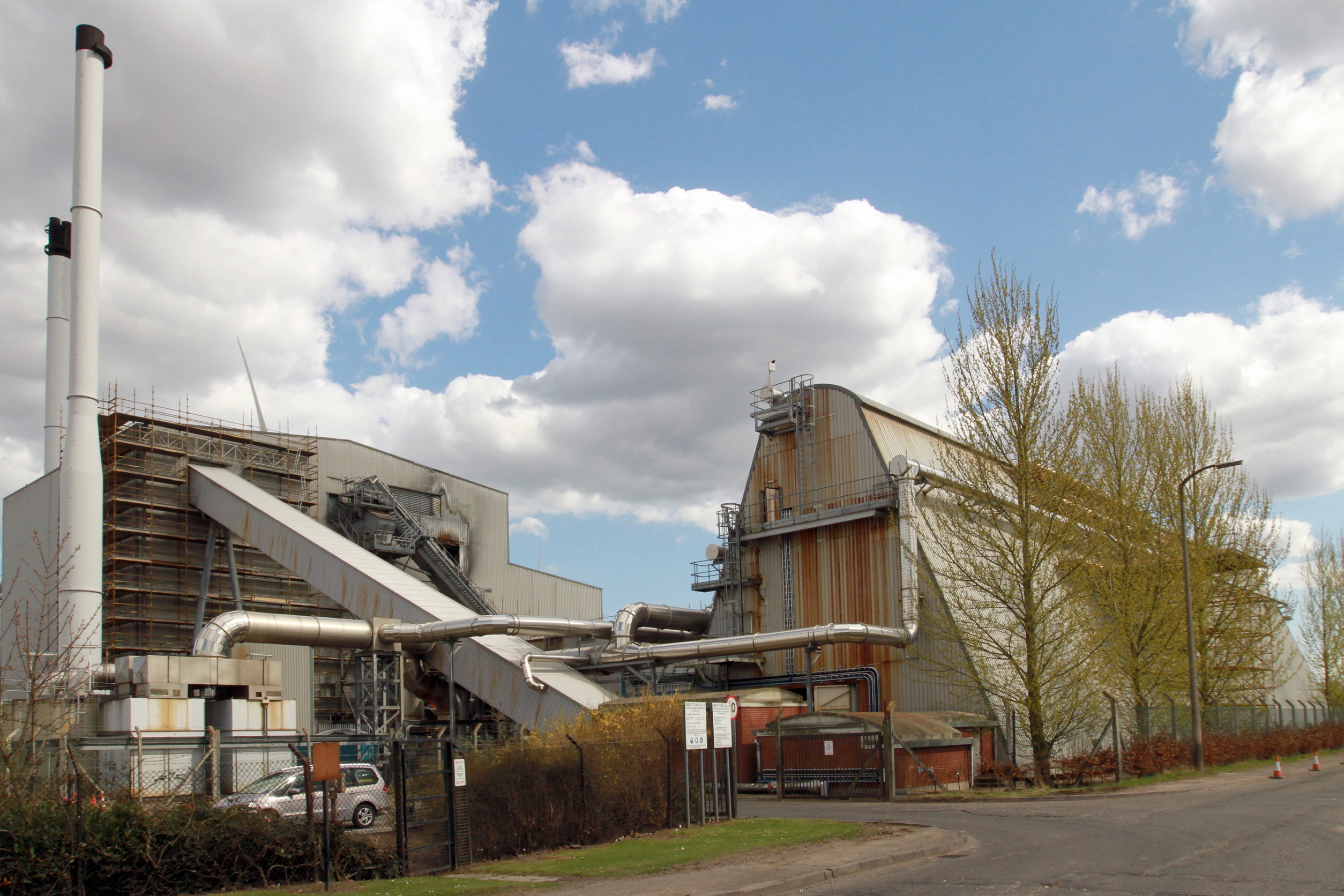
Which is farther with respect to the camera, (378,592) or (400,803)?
(378,592)

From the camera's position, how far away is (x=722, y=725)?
19.7 meters

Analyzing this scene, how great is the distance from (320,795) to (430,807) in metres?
5.66

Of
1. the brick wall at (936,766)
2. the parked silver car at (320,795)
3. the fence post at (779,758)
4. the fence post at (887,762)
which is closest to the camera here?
the parked silver car at (320,795)

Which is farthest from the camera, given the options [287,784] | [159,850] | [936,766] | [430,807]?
[936,766]

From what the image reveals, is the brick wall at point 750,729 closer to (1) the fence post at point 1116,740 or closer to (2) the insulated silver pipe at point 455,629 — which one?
(2) the insulated silver pipe at point 455,629

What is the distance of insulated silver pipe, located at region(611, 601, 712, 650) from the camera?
1563 inches

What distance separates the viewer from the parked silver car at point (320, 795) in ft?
50.3

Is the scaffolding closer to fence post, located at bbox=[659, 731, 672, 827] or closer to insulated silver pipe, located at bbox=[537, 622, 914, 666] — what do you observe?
insulated silver pipe, located at bbox=[537, 622, 914, 666]

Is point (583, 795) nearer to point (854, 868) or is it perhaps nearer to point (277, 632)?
point (854, 868)

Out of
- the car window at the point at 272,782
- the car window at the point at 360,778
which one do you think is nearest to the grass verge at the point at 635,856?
the car window at the point at 272,782

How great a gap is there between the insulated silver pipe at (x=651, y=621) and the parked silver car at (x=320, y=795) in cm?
1796

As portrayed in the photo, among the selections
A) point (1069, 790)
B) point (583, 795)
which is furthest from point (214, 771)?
point (1069, 790)

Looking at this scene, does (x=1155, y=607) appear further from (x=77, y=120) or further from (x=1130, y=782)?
(x=77, y=120)

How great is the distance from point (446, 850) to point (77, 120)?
33.1 m
